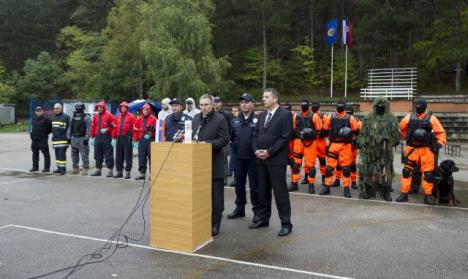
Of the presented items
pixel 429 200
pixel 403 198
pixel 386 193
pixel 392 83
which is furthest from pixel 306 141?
pixel 392 83

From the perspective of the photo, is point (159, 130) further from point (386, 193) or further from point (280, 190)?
point (386, 193)

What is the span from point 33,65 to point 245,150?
4656cm

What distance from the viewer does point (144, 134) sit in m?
12.0

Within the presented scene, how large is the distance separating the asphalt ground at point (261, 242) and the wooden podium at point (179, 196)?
0.23 m

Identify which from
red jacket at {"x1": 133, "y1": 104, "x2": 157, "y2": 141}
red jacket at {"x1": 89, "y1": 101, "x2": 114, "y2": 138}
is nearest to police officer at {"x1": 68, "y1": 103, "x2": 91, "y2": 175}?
red jacket at {"x1": 89, "y1": 101, "x2": 114, "y2": 138}

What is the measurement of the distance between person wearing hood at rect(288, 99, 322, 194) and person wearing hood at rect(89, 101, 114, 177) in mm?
5045

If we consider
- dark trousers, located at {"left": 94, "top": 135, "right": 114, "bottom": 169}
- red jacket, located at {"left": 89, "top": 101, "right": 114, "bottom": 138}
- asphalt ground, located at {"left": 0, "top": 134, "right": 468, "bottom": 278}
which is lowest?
asphalt ground, located at {"left": 0, "top": 134, "right": 468, "bottom": 278}

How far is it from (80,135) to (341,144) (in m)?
7.27

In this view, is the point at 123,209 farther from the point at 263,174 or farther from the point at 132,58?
the point at 132,58

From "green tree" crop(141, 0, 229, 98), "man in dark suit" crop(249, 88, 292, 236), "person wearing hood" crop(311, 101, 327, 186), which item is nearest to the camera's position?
"man in dark suit" crop(249, 88, 292, 236)

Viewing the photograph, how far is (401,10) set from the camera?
41781 millimetres

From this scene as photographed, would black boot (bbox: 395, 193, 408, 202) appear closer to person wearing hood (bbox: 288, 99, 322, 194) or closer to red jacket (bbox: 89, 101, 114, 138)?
person wearing hood (bbox: 288, 99, 322, 194)

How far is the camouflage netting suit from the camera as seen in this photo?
926cm

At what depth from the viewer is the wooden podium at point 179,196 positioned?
5.86 m
